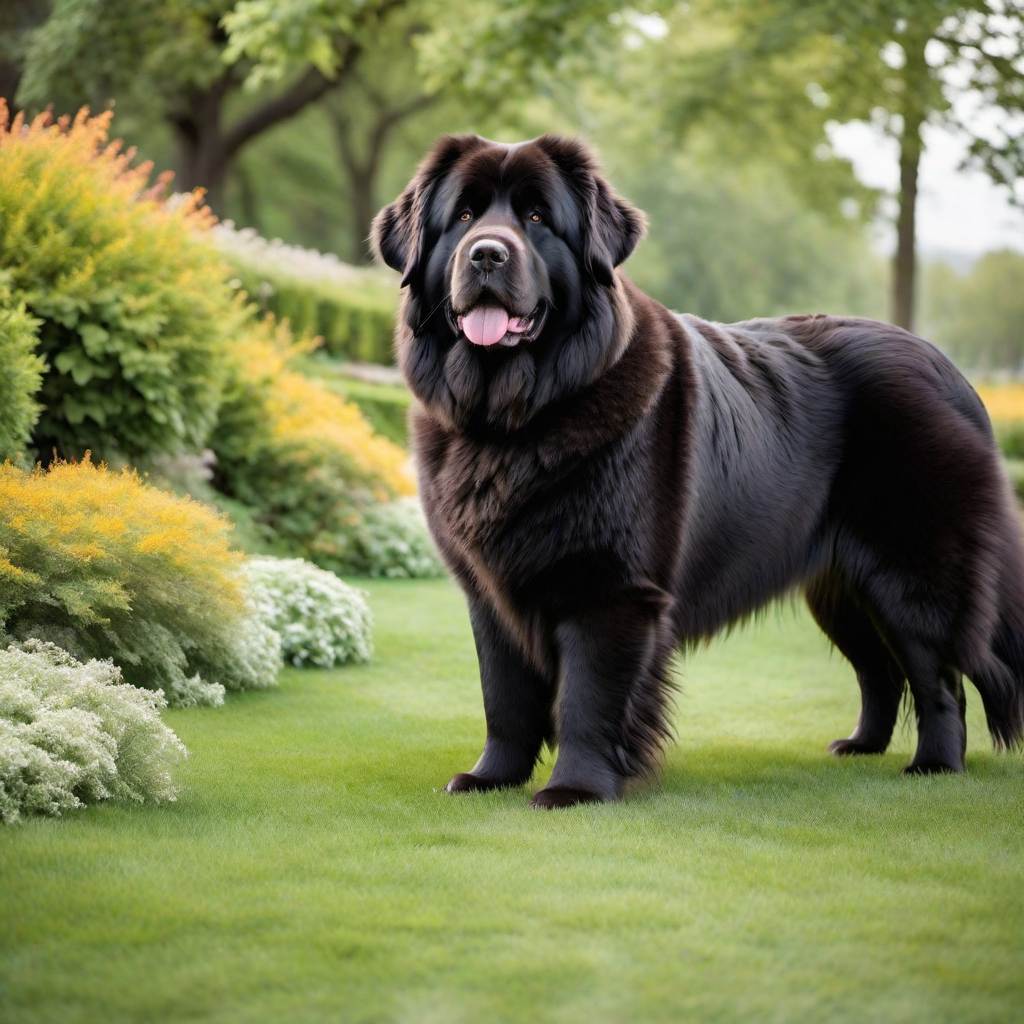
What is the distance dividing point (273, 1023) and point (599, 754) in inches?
67.8

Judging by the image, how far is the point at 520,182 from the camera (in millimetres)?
3619

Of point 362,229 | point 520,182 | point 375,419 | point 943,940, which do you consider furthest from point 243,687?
point 362,229

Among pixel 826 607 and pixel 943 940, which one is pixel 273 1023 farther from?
pixel 826 607

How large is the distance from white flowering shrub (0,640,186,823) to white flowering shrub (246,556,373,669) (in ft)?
7.61

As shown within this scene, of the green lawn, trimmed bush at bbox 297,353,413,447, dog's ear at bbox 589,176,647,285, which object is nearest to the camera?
the green lawn

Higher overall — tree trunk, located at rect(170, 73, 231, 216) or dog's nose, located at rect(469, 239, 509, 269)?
tree trunk, located at rect(170, 73, 231, 216)

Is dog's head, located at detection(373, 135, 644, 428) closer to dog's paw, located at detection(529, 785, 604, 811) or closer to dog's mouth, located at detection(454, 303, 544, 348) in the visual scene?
dog's mouth, located at detection(454, 303, 544, 348)

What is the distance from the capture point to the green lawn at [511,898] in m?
2.12

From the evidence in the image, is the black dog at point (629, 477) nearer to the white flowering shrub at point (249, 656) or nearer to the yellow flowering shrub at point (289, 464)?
the white flowering shrub at point (249, 656)

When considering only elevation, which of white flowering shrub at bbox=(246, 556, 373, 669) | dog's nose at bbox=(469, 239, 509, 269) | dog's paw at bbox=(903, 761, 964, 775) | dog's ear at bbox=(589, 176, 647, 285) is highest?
dog's ear at bbox=(589, 176, 647, 285)

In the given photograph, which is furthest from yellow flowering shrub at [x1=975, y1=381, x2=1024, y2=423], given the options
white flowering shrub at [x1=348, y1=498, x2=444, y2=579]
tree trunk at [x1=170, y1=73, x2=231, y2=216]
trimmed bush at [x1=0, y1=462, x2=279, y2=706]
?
trimmed bush at [x1=0, y1=462, x2=279, y2=706]

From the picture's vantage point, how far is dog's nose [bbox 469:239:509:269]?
134 inches

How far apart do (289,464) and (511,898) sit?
246 inches

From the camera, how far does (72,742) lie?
10.6ft
